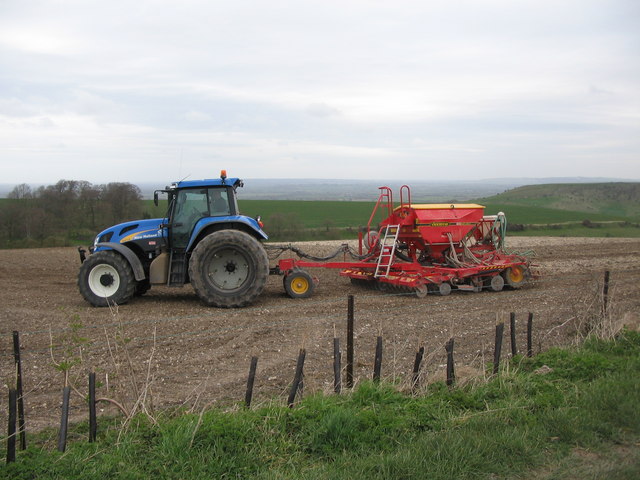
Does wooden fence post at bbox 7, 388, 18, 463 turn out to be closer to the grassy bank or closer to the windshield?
the grassy bank

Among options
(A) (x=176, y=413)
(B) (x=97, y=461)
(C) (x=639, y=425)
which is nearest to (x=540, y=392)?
(C) (x=639, y=425)

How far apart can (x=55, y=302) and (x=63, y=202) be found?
14.4m

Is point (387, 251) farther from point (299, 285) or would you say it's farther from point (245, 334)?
point (245, 334)

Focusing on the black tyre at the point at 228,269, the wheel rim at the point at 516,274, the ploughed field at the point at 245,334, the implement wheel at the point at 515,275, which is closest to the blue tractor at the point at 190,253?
the black tyre at the point at 228,269

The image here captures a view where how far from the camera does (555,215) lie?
39406 mm

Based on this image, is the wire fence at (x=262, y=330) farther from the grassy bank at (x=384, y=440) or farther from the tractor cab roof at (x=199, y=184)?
the tractor cab roof at (x=199, y=184)

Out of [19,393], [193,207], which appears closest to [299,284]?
[193,207]

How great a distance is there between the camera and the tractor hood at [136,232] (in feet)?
36.4

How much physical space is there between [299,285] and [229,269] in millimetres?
1597

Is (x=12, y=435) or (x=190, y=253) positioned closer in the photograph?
(x=12, y=435)

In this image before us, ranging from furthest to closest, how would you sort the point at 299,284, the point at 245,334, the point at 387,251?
the point at 387,251, the point at 299,284, the point at 245,334

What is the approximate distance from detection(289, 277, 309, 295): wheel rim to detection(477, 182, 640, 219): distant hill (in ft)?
131

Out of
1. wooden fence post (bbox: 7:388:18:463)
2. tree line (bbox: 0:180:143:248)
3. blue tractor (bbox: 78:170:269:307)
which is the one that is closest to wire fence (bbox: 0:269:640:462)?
blue tractor (bbox: 78:170:269:307)

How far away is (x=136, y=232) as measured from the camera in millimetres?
11125
